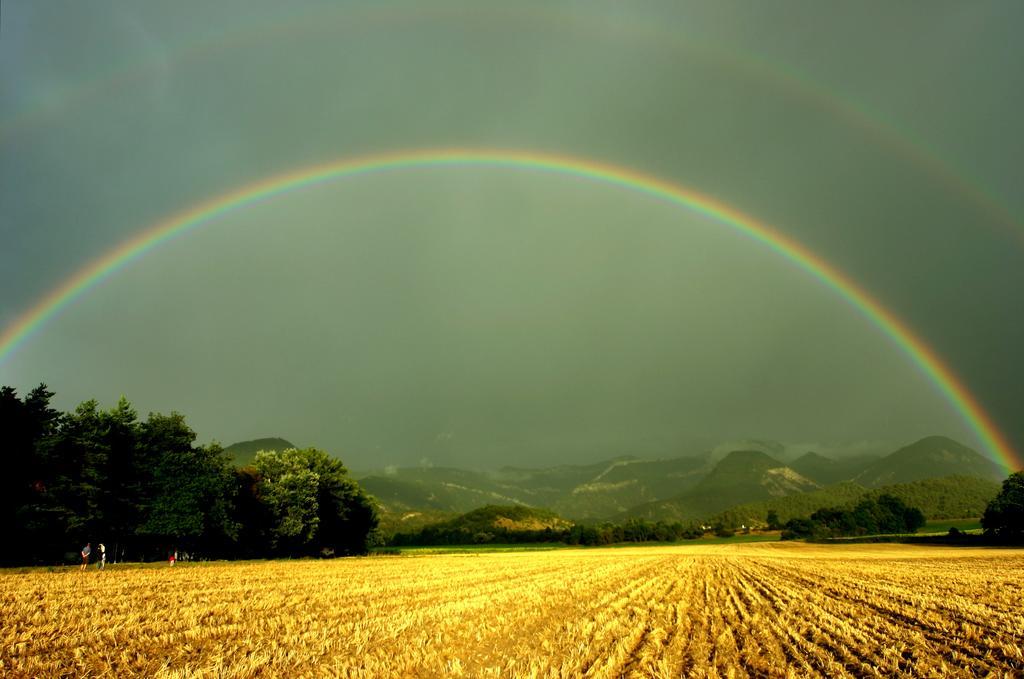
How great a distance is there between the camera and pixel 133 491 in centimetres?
5616

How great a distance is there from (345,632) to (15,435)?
190ft

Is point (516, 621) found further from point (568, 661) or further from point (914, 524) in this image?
point (914, 524)

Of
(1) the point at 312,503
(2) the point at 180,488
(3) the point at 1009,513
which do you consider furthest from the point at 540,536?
(2) the point at 180,488

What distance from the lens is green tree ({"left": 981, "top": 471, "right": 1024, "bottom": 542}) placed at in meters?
99.0

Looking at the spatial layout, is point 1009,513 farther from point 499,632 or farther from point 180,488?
point 180,488

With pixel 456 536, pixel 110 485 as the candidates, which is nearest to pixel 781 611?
pixel 110 485

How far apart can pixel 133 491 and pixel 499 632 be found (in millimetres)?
55424

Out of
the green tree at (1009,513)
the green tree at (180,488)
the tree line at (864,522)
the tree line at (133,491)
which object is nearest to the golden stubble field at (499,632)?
the tree line at (133,491)

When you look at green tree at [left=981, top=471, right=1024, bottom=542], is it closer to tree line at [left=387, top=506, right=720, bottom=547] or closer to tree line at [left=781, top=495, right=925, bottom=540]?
tree line at [left=781, top=495, right=925, bottom=540]

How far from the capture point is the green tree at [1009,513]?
325 ft

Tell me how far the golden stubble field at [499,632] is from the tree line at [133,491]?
96.9ft

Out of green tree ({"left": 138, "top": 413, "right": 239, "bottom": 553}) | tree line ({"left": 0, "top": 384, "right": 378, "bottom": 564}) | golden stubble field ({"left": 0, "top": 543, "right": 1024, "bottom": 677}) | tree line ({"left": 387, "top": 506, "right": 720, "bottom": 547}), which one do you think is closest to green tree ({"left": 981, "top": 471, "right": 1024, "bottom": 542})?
golden stubble field ({"left": 0, "top": 543, "right": 1024, "bottom": 677})

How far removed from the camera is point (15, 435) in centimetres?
5394

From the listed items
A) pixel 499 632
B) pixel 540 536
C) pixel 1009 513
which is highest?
pixel 499 632
